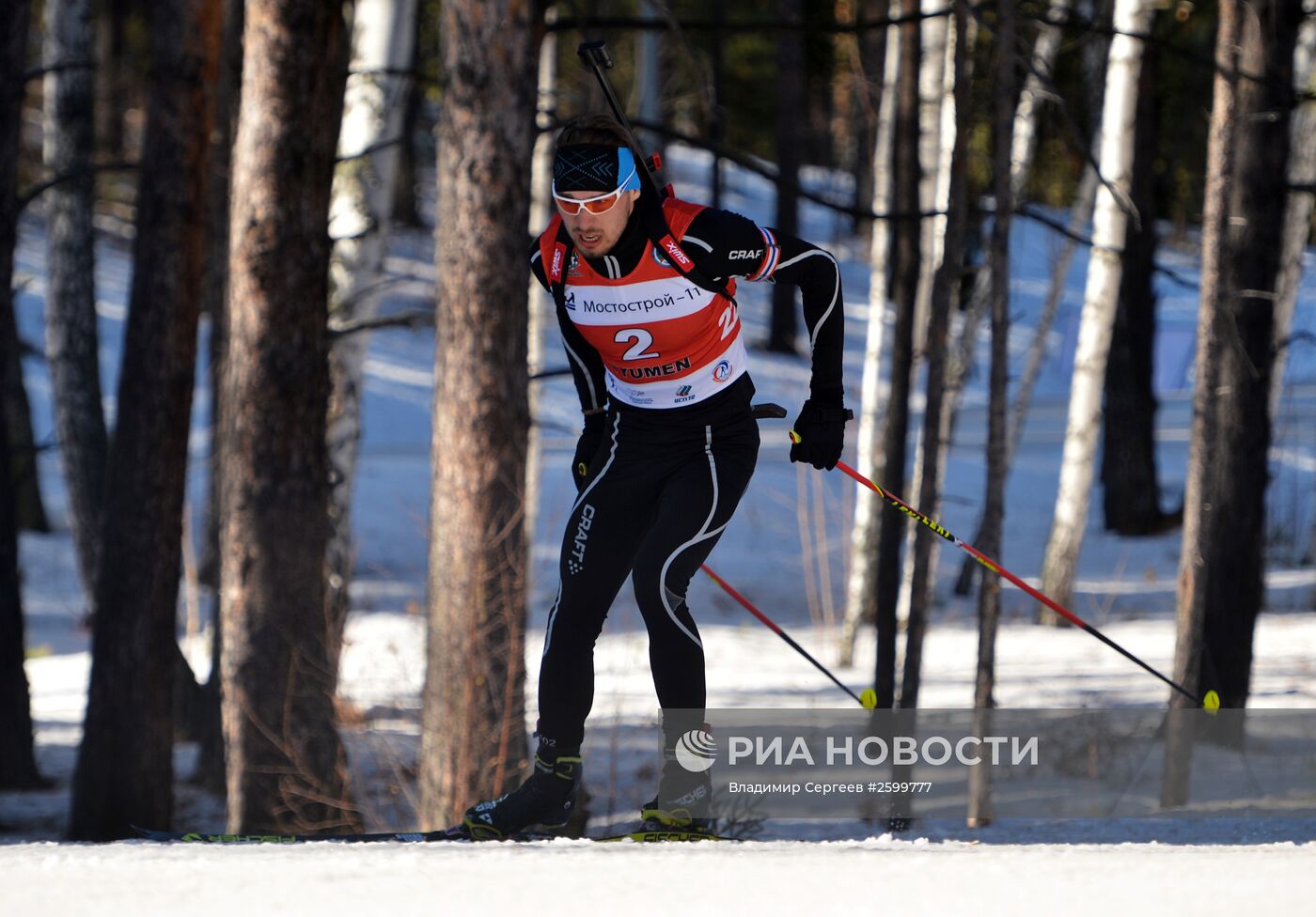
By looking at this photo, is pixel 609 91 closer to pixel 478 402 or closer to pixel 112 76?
pixel 478 402

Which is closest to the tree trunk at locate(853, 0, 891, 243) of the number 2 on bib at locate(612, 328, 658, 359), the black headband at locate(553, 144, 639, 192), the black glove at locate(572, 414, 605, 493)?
the black glove at locate(572, 414, 605, 493)

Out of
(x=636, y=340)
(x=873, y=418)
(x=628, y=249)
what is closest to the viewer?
(x=628, y=249)

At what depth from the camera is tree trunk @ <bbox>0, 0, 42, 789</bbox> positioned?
9.76m

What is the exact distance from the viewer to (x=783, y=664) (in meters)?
12.4

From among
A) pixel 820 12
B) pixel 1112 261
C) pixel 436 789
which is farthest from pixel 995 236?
pixel 820 12

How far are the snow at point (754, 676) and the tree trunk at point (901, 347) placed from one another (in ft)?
3.84

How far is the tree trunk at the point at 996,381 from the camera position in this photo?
24.1 feet

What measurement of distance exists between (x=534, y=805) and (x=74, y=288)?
952cm

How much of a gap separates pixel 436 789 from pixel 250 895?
3081 millimetres

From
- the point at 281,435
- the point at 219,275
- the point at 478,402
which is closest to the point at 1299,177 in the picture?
the point at 219,275

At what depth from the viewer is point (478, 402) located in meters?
6.73

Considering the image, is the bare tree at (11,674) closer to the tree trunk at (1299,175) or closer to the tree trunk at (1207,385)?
the tree trunk at (1207,385)

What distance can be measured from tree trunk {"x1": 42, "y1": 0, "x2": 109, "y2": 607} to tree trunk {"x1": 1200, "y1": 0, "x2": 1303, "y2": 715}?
877cm

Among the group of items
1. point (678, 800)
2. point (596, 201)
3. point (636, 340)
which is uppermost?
point (596, 201)
